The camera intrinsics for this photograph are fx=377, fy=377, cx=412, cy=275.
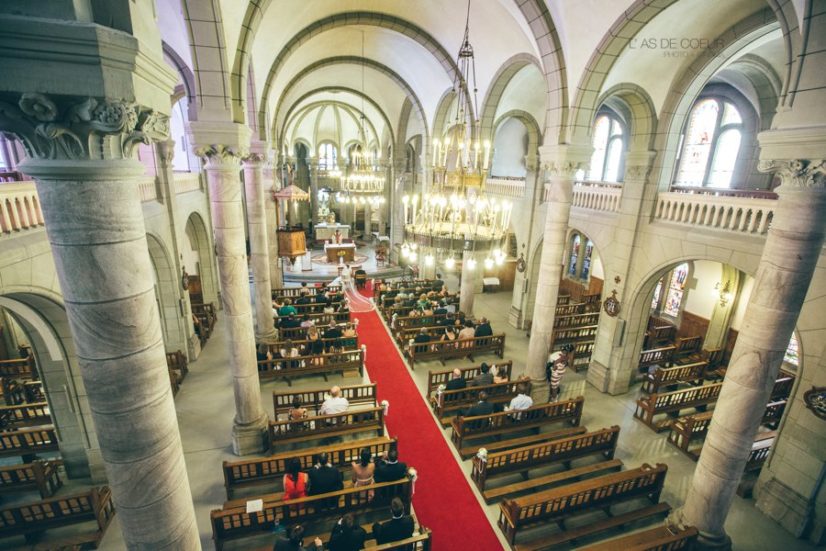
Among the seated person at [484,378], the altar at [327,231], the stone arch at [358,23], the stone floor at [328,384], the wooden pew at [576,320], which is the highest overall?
the stone arch at [358,23]

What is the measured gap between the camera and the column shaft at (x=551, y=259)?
24.0 ft

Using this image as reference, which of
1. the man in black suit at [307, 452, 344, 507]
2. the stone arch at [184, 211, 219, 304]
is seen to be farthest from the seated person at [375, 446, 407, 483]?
the stone arch at [184, 211, 219, 304]

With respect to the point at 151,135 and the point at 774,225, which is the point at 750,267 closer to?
the point at 774,225

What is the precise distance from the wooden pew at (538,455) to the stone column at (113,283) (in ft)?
15.2

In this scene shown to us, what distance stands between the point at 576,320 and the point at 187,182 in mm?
13012

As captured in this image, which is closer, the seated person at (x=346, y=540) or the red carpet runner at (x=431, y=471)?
the seated person at (x=346, y=540)

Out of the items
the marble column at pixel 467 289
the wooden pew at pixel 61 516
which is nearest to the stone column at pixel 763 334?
the marble column at pixel 467 289

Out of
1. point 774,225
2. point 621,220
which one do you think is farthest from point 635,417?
point 774,225

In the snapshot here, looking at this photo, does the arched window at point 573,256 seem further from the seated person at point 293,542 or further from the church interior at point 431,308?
the seated person at point 293,542

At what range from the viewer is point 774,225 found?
13.0 feet

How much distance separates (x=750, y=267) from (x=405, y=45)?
11226 mm

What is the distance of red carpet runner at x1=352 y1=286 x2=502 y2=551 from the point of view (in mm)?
5371

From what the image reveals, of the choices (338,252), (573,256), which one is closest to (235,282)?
(338,252)

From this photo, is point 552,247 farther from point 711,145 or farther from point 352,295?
point 352,295
